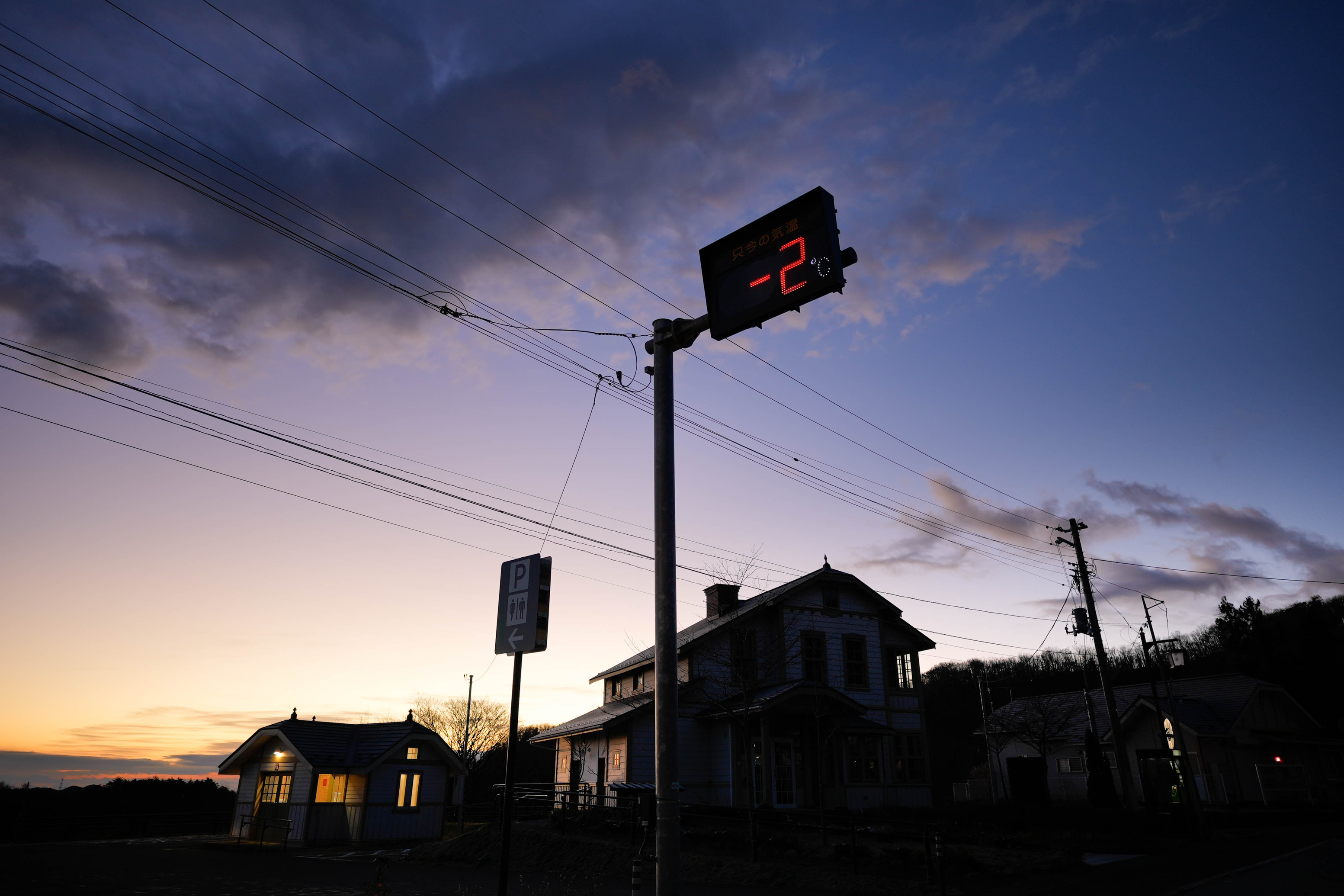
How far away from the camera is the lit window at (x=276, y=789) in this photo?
104 ft

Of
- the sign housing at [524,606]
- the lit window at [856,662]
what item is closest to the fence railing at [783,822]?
the lit window at [856,662]

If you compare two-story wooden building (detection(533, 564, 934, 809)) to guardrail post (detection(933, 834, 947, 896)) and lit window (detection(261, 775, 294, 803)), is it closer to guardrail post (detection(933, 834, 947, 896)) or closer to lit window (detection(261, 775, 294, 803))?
guardrail post (detection(933, 834, 947, 896))

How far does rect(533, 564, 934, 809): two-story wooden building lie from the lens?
92.7 ft

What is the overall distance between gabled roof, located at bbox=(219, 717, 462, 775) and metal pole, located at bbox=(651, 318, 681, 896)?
28194 millimetres

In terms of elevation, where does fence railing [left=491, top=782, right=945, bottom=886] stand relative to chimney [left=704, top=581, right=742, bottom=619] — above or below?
below

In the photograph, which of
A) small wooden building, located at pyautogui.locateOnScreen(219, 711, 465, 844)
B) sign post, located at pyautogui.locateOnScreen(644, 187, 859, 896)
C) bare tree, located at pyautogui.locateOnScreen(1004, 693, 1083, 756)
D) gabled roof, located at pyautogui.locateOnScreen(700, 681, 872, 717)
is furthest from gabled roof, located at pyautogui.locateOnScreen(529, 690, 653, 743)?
bare tree, located at pyautogui.locateOnScreen(1004, 693, 1083, 756)

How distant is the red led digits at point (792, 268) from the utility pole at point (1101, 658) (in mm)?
25720

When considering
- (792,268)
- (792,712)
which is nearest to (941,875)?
(792,268)

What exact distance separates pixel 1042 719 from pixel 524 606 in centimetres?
4798

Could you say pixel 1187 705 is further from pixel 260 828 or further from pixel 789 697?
pixel 260 828

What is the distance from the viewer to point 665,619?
25.1 feet

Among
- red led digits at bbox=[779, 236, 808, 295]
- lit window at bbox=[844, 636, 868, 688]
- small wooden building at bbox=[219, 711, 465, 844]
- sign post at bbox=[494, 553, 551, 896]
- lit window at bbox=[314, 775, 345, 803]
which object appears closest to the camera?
red led digits at bbox=[779, 236, 808, 295]

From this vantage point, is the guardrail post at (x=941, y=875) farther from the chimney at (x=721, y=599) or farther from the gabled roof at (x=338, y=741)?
the gabled roof at (x=338, y=741)

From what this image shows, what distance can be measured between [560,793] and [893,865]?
1060 centimetres
